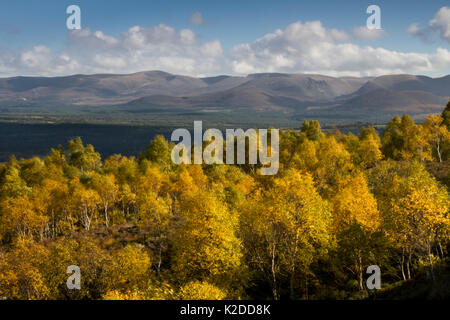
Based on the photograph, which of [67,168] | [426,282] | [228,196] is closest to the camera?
[426,282]

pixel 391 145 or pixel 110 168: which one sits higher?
pixel 391 145

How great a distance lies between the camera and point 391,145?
96188 mm

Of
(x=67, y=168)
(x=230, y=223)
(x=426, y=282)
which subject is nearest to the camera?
(x=426, y=282)

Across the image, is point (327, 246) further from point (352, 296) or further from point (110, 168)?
point (110, 168)

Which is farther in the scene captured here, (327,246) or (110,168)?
(110,168)

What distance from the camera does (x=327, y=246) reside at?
36906 millimetres

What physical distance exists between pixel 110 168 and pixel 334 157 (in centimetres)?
6822

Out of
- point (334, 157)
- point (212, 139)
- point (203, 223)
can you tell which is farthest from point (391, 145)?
point (203, 223)
